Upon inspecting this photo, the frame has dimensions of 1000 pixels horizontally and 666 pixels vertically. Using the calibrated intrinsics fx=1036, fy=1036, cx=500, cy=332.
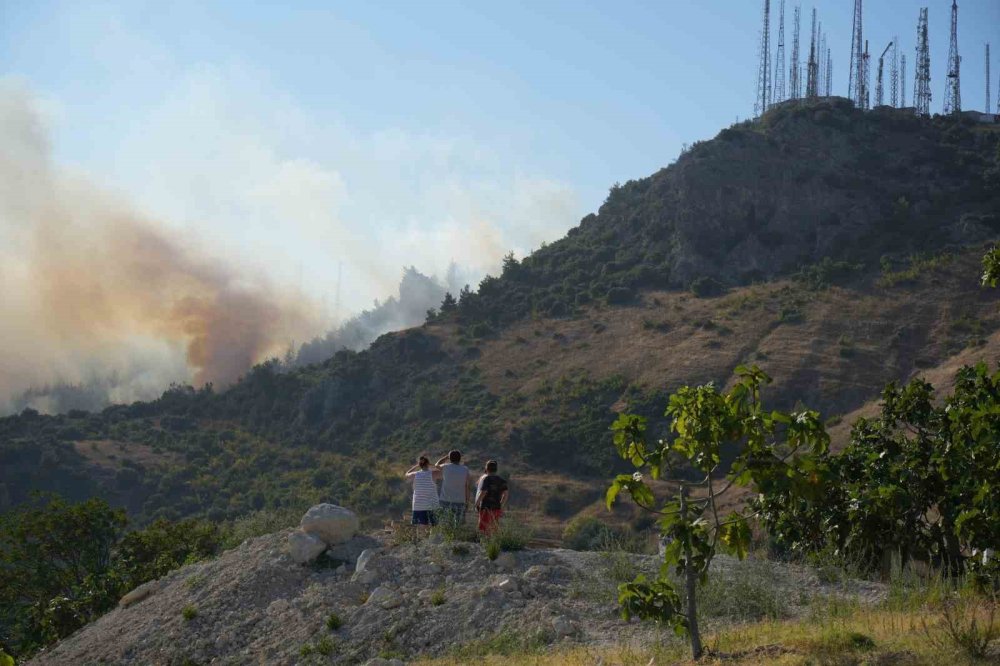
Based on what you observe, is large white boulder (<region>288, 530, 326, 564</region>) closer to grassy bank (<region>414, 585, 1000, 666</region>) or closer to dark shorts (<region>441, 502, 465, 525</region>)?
dark shorts (<region>441, 502, 465, 525</region>)

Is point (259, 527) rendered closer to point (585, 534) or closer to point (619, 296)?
point (585, 534)

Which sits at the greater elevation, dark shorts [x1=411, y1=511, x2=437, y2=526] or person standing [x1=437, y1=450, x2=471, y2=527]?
person standing [x1=437, y1=450, x2=471, y2=527]

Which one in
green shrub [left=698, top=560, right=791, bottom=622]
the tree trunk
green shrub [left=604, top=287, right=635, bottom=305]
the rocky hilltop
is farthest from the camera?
green shrub [left=604, top=287, right=635, bottom=305]

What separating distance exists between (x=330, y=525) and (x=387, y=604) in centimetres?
260

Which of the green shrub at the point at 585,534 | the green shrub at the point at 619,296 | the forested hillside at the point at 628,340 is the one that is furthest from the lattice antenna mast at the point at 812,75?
the green shrub at the point at 585,534

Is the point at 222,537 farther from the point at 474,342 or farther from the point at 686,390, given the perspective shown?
the point at 474,342

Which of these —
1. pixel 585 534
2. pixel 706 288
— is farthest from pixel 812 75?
pixel 585 534

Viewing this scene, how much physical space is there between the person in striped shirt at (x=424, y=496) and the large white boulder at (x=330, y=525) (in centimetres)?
107

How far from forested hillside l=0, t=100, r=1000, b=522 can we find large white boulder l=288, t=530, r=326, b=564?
26870 millimetres

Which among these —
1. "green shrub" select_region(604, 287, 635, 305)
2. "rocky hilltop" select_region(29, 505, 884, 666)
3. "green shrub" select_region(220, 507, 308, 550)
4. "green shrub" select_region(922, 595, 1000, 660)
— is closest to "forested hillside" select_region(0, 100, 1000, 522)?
"green shrub" select_region(604, 287, 635, 305)

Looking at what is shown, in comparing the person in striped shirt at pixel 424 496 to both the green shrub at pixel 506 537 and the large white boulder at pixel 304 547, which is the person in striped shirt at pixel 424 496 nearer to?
the green shrub at pixel 506 537

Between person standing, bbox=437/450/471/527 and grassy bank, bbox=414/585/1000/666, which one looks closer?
grassy bank, bbox=414/585/1000/666

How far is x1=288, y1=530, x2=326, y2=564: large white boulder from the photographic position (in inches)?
649

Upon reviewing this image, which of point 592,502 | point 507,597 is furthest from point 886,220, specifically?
point 507,597
